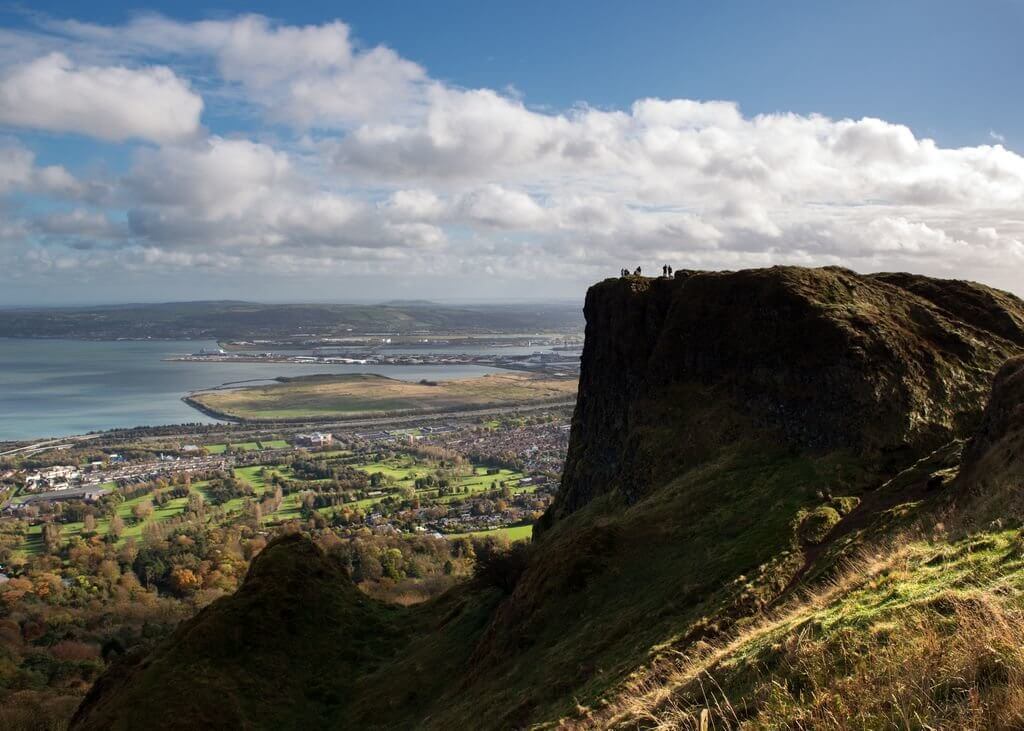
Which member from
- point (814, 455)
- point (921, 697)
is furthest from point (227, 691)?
point (921, 697)

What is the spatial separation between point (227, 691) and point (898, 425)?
104ft

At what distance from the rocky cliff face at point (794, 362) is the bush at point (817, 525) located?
5.28 metres

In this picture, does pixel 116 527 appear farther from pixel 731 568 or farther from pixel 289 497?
pixel 731 568

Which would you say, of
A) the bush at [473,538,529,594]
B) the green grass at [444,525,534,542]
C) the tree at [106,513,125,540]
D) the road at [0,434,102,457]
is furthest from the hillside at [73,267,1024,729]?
the road at [0,434,102,457]

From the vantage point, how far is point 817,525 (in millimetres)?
22234

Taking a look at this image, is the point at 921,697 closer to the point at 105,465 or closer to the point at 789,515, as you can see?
the point at 789,515

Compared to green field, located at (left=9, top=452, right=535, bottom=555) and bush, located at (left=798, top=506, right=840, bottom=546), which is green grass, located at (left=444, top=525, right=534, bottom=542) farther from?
bush, located at (left=798, top=506, right=840, bottom=546)

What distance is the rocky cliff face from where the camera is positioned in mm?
28312

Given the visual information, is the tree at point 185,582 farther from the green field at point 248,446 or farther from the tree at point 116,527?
the green field at point 248,446

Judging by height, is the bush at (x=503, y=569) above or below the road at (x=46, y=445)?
above

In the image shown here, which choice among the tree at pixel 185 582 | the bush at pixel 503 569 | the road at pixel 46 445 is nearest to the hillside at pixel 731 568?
the bush at pixel 503 569

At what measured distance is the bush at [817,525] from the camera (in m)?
21.7

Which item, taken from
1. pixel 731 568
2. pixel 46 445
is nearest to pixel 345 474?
pixel 46 445

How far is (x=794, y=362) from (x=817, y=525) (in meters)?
11.7
